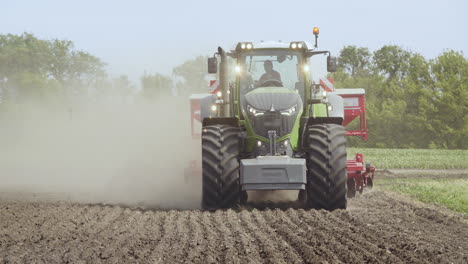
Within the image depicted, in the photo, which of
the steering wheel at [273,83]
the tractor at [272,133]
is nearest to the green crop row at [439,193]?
the tractor at [272,133]

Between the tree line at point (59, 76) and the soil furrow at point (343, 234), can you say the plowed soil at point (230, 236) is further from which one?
the tree line at point (59, 76)

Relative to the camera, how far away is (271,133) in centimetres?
1155

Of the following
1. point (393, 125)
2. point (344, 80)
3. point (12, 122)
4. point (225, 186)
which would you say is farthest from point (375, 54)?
point (225, 186)

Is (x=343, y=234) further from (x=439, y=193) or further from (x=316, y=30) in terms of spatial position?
(x=439, y=193)

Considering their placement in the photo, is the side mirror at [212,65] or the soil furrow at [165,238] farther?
the side mirror at [212,65]

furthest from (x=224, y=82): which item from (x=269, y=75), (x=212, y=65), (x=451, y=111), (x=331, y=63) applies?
(x=451, y=111)

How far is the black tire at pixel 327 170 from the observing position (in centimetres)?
1102

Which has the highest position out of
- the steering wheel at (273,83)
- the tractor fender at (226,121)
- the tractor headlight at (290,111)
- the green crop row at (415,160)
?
the steering wheel at (273,83)

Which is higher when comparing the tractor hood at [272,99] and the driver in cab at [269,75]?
the driver in cab at [269,75]

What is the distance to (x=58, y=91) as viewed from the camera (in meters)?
58.7

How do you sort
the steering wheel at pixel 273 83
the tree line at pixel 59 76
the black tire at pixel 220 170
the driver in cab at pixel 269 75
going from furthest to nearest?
the tree line at pixel 59 76 → the driver in cab at pixel 269 75 → the steering wheel at pixel 273 83 → the black tire at pixel 220 170

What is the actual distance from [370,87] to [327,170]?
56713 mm

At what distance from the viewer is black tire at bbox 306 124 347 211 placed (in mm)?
11023

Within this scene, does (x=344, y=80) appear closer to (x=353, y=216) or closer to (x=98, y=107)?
(x=98, y=107)
